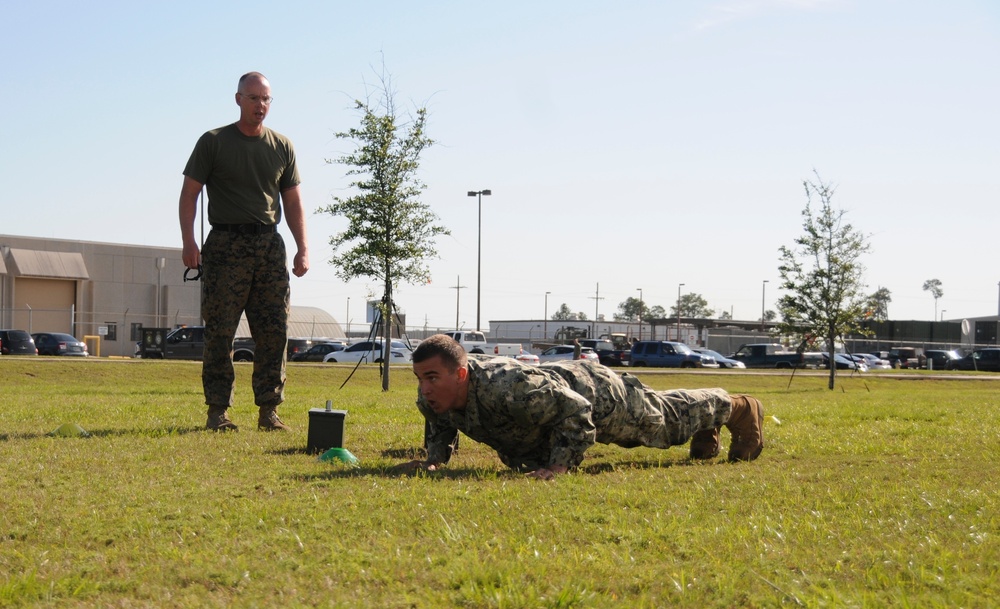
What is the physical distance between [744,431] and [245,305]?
3959 millimetres

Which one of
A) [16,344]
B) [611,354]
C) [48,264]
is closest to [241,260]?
[16,344]

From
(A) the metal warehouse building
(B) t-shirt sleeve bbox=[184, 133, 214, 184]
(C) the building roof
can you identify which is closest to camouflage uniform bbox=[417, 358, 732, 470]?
(B) t-shirt sleeve bbox=[184, 133, 214, 184]

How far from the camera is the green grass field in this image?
302 cm

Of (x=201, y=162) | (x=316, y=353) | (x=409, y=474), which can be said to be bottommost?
(x=316, y=353)

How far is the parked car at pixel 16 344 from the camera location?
40094mm

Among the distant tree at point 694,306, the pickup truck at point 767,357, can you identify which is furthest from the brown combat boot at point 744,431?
→ the distant tree at point 694,306

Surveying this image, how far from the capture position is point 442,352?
545 cm

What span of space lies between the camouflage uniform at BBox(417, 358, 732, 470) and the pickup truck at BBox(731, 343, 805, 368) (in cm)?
5296

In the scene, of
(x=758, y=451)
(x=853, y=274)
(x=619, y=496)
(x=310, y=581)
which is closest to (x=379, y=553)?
(x=310, y=581)

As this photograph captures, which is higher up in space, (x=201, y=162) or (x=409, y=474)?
(x=201, y=162)

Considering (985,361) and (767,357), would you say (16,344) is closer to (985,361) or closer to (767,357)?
(767,357)

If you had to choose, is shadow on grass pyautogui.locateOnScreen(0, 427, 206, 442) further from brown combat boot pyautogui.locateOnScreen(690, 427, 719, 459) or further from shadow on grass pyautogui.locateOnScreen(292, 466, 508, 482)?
brown combat boot pyautogui.locateOnScreen(690, 427, 719, 459)

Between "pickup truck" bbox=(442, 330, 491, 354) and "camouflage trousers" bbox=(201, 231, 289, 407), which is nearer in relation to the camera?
"camouflage trousers" bbox=(201, 231, 289, 407)

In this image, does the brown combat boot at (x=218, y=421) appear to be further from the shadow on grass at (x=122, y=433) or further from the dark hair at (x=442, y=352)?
the dark hair at (x=442, y=352)
